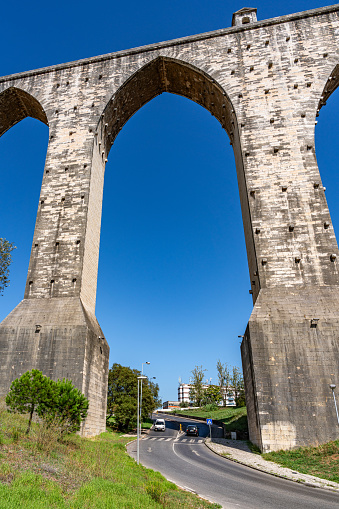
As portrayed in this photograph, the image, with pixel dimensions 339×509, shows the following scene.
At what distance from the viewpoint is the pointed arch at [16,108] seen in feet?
75.6

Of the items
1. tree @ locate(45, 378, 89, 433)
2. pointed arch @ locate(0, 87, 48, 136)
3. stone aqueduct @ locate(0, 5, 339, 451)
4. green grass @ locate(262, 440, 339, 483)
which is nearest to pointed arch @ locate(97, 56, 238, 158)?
stone aqueduct @ locate(0, 5, 339, 451)

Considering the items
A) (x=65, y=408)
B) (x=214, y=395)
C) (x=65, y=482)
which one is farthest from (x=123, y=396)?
(x=214, y=395)

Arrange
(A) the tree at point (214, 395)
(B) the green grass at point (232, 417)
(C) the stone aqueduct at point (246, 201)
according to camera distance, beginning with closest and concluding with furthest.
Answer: (C) the stone aqueduct at point (246, 201), (B) the green grass at point (232, 417), (A) the tree at point (214, 395)

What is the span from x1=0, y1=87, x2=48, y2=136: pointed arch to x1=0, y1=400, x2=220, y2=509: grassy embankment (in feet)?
68.6

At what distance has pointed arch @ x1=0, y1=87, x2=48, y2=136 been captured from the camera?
2303 cm

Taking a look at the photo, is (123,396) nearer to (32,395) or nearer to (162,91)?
(32,395)

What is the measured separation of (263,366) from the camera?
13125 millimetres

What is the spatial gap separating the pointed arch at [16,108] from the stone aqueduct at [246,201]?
120mm

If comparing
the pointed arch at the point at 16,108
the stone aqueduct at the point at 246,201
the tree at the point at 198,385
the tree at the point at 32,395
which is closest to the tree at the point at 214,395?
the tree at the point at 198,385

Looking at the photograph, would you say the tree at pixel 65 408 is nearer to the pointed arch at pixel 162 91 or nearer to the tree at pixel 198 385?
the pointed arch at pixel 162 91

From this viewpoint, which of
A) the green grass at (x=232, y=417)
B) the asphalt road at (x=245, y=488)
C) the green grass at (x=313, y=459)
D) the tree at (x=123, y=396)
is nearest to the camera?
the asphalt road at (x=245, y=488)

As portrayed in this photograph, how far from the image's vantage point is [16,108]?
24.5 m

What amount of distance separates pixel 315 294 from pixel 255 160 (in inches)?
299

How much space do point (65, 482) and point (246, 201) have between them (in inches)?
574
